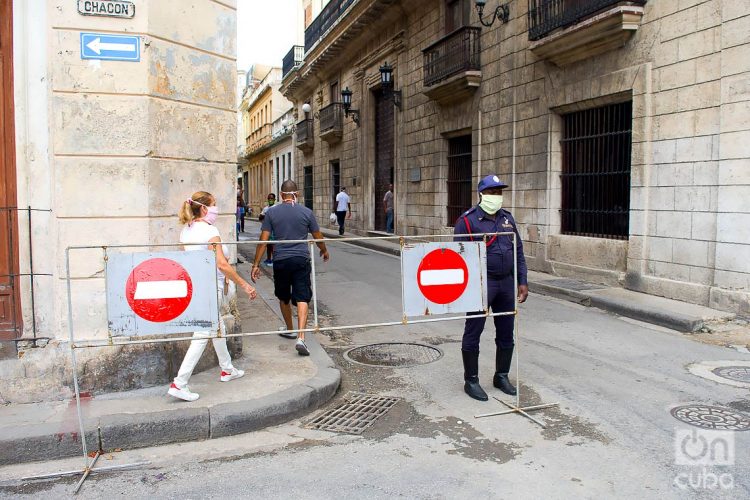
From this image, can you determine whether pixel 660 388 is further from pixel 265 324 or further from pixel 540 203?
pixel 540 203

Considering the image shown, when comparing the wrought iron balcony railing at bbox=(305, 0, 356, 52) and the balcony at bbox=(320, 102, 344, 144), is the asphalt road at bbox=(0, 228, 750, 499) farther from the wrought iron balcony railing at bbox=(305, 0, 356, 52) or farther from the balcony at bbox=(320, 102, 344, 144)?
the wrought iron balcony railing at bbox=(305, 0, 356, 52)

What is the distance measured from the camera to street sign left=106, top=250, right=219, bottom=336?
164 inches

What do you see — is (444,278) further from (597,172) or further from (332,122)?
(332,122)

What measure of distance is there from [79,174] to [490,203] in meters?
3.38

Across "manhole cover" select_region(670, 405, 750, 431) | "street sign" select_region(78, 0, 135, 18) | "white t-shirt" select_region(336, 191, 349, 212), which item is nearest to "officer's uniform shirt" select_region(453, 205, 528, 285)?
"manhole cover" select_region(670, 405, 750, 431)

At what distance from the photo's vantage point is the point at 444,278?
488cm

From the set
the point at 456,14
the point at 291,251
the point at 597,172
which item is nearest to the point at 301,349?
the point at 291,251

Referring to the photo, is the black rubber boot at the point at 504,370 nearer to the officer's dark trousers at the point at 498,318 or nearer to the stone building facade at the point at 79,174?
the officer's dark trousers at the point at 498,318

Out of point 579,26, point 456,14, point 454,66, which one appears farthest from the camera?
point 456,14

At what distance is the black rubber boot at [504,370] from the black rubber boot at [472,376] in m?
0.20

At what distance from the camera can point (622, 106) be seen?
404 inches

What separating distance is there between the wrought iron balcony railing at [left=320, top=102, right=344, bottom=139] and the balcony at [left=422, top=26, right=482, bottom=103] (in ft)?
29.1

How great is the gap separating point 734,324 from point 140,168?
7.08m

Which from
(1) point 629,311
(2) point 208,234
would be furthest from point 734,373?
(2) point 208,234
